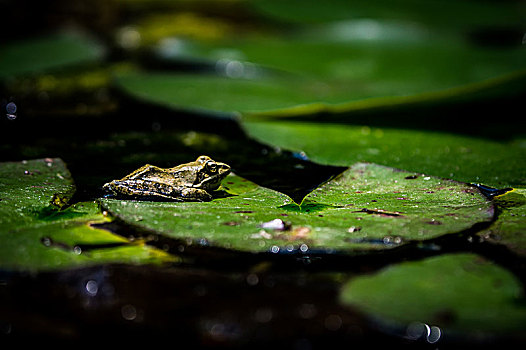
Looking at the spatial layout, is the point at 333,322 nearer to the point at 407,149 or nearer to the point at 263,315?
the point at 263,315

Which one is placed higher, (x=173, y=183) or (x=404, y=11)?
(x=404, y=11)

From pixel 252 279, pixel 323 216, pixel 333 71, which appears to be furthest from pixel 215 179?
pixel 333 71

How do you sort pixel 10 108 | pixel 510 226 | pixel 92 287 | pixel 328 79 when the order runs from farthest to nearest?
pixel 328 79, pixel 10 108, pixel 510 226, pixel 92 287

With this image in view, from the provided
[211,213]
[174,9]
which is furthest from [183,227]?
[174,9]

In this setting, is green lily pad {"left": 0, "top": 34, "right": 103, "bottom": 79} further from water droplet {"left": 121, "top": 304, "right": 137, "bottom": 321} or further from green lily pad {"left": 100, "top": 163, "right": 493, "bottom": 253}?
water droplet {"left": 121, "top": 304, "right": 137, "bottom": 321}

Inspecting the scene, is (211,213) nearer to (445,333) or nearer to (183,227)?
(183,227)

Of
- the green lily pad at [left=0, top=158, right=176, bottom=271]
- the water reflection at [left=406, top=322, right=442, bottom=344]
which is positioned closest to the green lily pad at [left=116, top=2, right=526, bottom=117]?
the green lily pad at [left=0, top=158, right=176, bottom=271]
